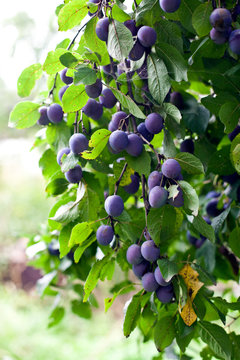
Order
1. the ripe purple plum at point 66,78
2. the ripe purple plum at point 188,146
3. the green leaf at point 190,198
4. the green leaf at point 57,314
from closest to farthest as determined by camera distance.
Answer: the green leaf at point 190,198 → the ripe purple plum at point 66,78 → the ripe purple plum at point 188,146 → the green leaf at point 57,314

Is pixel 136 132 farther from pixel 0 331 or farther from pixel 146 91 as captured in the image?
pixel 0 331

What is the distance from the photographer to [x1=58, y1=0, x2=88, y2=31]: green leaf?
48 cm

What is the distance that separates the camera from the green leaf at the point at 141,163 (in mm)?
471

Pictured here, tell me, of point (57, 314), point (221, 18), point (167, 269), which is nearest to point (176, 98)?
point (221, 18)

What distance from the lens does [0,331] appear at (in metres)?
2.83

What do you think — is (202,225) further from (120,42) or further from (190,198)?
(120,42)

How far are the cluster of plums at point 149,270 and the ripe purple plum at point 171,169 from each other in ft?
0.31

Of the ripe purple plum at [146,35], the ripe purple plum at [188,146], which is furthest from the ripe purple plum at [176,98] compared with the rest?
the ripe purple plum at [146,35]

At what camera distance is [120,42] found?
44 centimetres

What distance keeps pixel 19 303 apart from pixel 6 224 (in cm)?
125

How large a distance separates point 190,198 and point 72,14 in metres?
0.28

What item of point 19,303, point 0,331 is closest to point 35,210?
point 19,303

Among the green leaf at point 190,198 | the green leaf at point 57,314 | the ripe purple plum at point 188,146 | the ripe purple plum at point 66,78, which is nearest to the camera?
the green leaf at point 190,198

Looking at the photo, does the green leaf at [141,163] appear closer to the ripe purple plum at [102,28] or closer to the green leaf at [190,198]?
the green leaf at [190,198]
